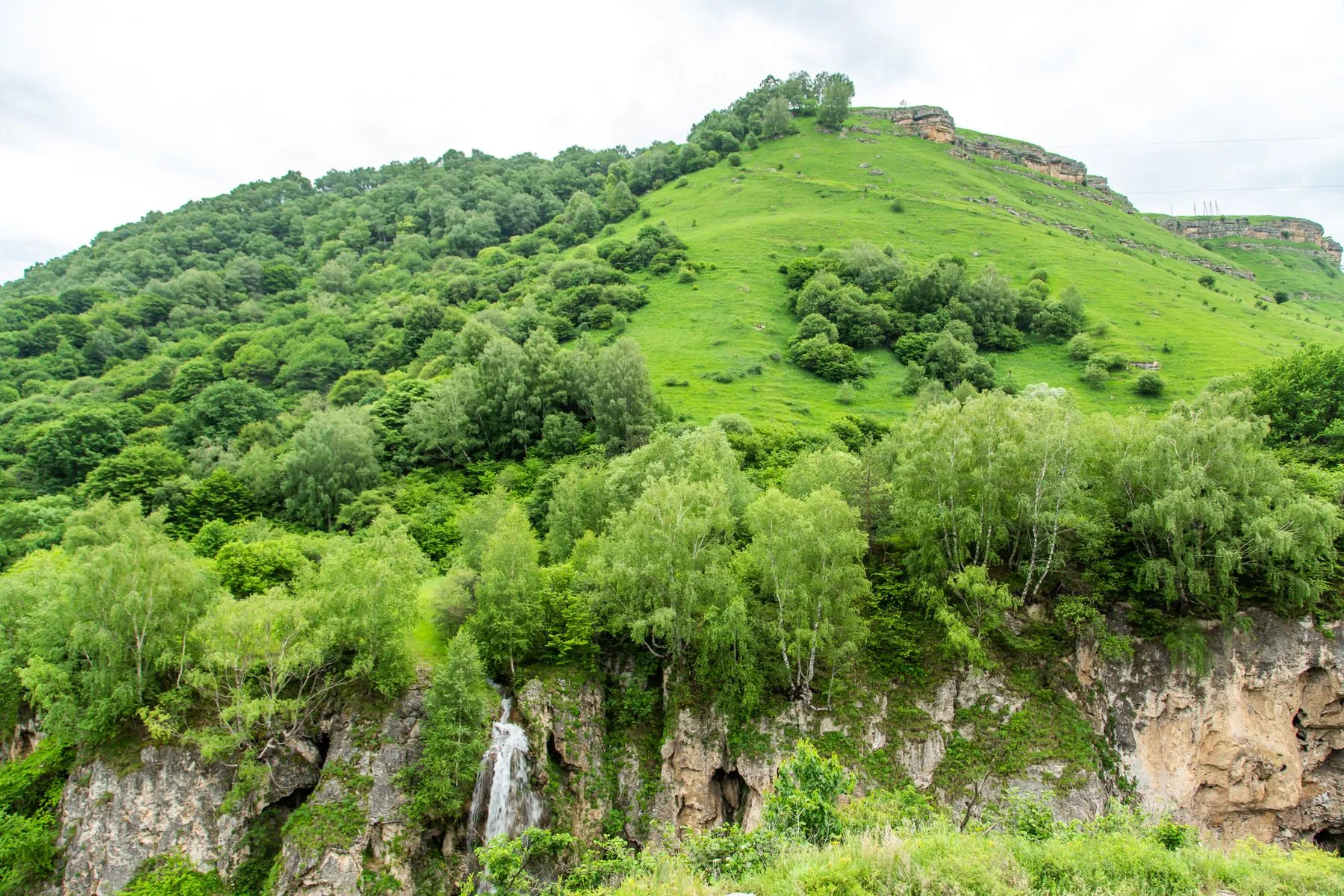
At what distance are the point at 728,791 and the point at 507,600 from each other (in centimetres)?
1559

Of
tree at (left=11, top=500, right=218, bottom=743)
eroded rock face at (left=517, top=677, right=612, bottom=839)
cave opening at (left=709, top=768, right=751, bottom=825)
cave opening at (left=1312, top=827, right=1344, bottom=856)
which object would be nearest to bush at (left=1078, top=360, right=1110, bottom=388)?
cave opening at (left=1312, top=827, right=1344, bottom=856)

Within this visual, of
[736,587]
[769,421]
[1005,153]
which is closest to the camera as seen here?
[736,587]

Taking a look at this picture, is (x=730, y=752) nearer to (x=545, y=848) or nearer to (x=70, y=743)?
(x=545, y=848)

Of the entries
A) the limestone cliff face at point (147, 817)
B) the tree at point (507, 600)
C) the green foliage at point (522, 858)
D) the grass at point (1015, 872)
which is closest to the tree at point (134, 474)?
the limestone cliff face at point (147, 817)

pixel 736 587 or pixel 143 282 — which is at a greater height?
pixel 143 282

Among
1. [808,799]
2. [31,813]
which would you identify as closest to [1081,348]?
[808,799]

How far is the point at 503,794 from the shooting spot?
3067cm

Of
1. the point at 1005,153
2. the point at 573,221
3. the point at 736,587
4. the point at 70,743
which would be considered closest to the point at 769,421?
the point at 736,587

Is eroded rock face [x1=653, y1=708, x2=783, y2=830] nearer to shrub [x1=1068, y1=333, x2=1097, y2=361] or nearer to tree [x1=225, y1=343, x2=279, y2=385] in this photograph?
shrub [x1=1068, y1=333, x2=1097, y2=361]

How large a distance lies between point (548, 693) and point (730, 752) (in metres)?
10.2

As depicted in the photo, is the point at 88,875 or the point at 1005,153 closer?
the point at 88,875

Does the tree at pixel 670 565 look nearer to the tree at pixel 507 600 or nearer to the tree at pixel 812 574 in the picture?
the tree at pixel 812 574

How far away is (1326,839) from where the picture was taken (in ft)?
101

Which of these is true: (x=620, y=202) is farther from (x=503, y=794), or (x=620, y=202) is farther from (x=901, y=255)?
(x=503, y=794)
